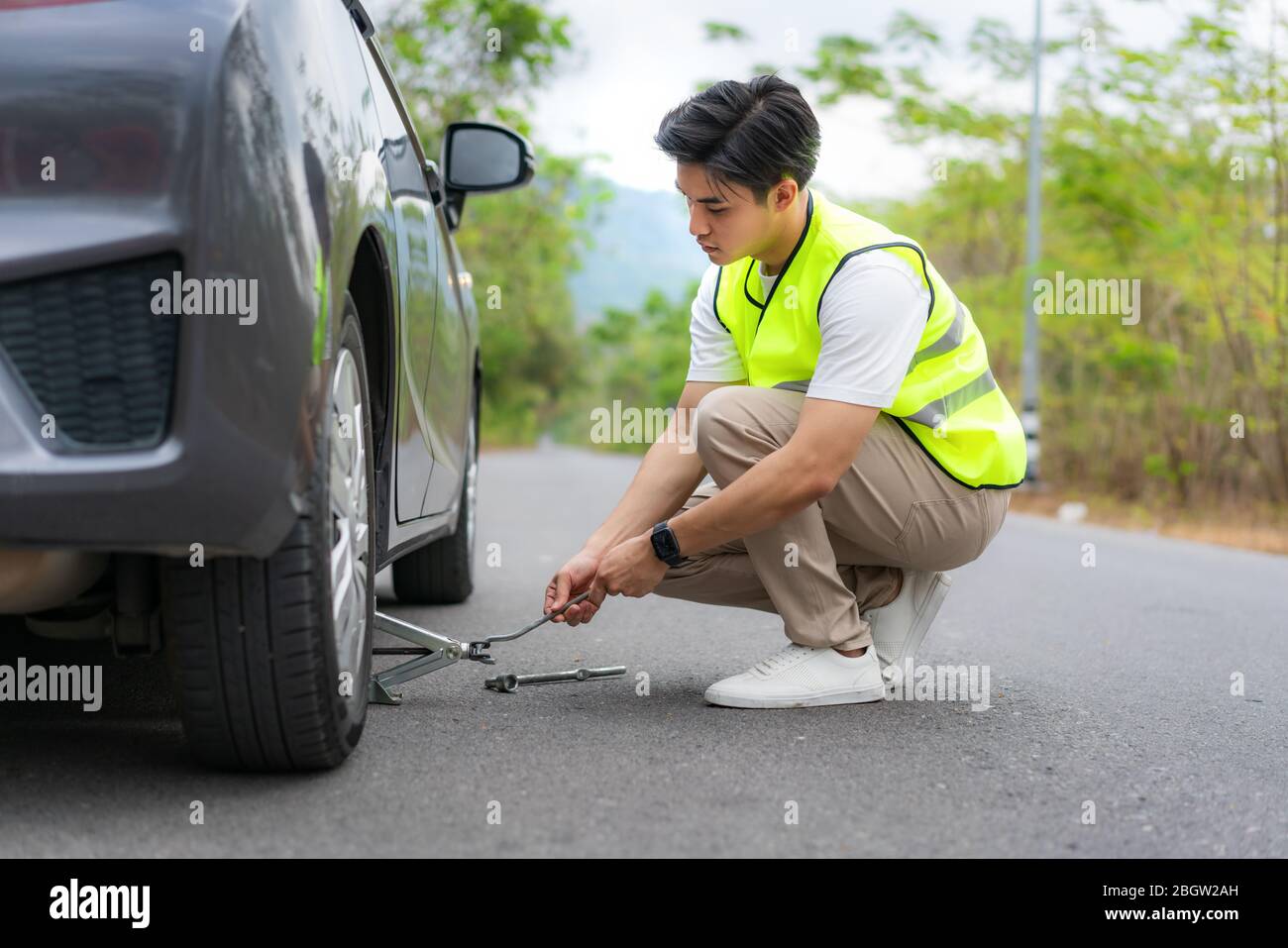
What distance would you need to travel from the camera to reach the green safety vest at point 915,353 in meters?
3.04

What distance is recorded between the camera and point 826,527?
3234 millimetres

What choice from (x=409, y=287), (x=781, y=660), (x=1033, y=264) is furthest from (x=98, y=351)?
(x=1033, y=264)

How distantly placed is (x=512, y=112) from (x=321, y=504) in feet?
48.2

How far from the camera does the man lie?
9.53ft

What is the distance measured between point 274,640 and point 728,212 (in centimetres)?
143

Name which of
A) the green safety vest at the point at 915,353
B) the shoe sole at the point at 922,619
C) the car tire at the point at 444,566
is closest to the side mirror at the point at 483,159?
the car tire at the point at 444,566

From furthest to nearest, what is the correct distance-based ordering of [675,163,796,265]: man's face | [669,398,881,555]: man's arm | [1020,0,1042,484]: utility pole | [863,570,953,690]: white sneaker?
[1020,0,1042,484]: utility pole, [863,570,953,690]: white sneaker, [675,163,796,265]: man's face, [669,398,881,555]: man's arm

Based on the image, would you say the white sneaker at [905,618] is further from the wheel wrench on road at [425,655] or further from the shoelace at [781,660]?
the wheel wrench on road at [425,655]

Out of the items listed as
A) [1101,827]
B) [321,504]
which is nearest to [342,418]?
[321,504]

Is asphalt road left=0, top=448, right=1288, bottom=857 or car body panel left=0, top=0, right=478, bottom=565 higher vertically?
car body panel left=0, top=0, right=478, bottom=565

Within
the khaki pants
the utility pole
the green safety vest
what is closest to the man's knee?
the khaki pants

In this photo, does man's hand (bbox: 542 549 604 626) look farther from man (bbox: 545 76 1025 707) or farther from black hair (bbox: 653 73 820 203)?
black hair (bbox: 653 73 820 203)

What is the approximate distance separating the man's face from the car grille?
141 cm

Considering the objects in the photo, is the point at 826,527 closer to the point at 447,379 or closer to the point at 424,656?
the point at 424,656
